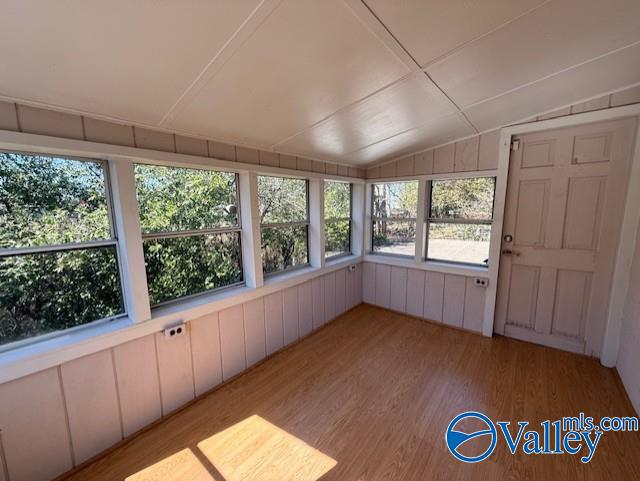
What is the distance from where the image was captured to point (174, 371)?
189 centimetres

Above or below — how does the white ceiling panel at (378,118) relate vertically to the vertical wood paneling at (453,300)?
above

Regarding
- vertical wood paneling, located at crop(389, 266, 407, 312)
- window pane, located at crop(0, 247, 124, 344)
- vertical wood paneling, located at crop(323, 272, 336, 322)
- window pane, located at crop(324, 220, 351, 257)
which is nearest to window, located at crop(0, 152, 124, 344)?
window pane, located at crop(0, 247, 124, 344)

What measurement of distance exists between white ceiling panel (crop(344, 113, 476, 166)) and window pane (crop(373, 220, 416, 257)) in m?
0.90

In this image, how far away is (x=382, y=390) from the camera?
2135 mm

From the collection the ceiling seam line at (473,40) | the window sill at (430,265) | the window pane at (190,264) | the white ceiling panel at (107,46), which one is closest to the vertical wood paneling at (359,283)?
the window sill at (430,265)

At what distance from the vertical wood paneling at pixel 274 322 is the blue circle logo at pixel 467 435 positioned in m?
1.60

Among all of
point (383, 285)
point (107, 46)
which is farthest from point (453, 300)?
point (107, 46)

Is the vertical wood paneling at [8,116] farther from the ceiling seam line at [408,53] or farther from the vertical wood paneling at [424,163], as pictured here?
the vertical wood paneling at [424,163]

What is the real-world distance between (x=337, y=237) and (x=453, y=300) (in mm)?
1642

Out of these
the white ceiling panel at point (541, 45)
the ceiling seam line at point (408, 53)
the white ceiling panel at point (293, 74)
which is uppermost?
the white ceiling panel at point (541, 45)

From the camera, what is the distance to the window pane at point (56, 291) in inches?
52.7

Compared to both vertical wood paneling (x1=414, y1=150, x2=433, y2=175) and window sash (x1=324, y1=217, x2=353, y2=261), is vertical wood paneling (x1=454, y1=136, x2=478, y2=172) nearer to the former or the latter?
vertical wood paneling (x1=414, y1=150, x2=433, y2=175)

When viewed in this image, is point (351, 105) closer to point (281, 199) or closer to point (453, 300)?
point (281, 199)

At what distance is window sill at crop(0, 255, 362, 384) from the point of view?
1312 millimetres
